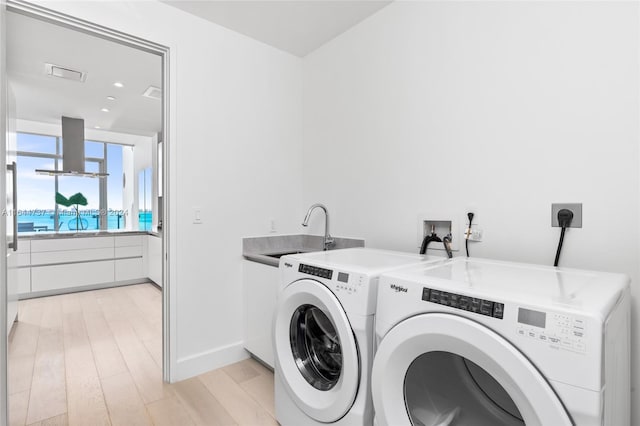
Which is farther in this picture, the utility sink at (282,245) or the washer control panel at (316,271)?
the utility sink at (282,245)

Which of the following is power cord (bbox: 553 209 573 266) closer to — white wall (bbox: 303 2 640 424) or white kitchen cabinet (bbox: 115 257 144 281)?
white wall (bbox: 303 2 640 424)

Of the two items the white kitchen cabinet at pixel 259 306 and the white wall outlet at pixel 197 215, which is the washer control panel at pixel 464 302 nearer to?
the white kitchen cabinet at pixel 259 306

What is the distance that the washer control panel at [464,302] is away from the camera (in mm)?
819

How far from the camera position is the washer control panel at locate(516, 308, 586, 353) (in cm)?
70

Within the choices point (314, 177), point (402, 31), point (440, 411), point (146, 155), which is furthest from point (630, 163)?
point (146, 155)

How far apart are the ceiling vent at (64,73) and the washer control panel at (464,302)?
11.9 ft

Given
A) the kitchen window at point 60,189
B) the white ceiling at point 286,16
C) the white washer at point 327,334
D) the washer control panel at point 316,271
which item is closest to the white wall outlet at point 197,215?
the white washer at point 327,334

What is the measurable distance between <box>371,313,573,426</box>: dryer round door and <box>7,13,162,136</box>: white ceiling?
9.07 ft

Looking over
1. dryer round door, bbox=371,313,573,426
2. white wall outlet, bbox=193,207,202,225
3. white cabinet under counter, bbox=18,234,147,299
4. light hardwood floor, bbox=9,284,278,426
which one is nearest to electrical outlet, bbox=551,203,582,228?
dryer round door, bbox=371,313,573,426

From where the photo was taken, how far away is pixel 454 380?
3.75 ft

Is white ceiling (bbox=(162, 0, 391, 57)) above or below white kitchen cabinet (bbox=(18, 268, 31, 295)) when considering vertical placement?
above

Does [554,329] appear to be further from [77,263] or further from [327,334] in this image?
[77,263]

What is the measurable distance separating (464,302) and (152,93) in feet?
12.6

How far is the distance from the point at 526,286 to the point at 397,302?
1.24 feet
